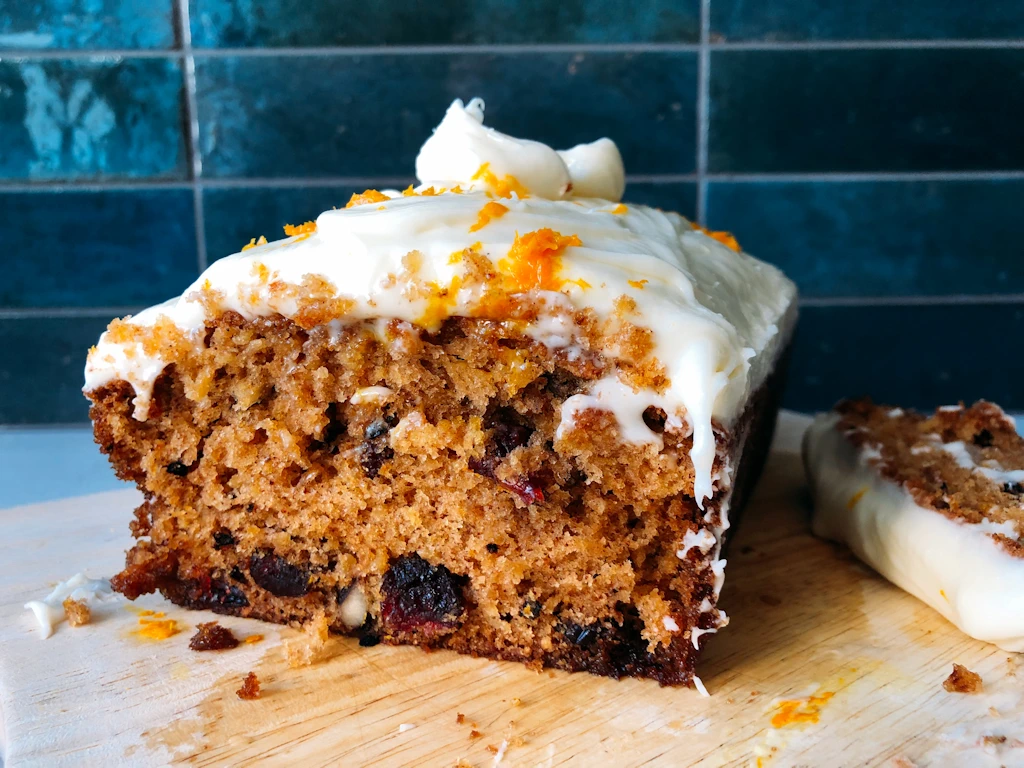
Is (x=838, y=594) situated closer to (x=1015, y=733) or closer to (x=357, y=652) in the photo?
(x=1015, y=733)

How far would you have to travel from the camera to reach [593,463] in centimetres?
162

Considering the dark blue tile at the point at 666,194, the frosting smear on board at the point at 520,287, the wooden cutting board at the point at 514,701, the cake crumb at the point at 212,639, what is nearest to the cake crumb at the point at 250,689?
the wooden cutting board at the point at 514,701

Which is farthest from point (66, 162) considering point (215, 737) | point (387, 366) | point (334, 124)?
point (215, 737)

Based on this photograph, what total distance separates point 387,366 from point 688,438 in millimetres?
606

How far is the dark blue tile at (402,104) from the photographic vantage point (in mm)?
3318

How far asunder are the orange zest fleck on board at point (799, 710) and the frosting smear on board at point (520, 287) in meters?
0.42

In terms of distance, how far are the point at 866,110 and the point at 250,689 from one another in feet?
10.3

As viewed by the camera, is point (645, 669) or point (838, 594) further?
point (838, 594)

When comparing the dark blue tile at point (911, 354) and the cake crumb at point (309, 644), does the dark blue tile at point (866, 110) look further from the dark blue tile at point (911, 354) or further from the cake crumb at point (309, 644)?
the cake crumb at point (309, 644)

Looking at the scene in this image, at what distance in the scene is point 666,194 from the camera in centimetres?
350

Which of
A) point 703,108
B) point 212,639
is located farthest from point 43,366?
point 703,108

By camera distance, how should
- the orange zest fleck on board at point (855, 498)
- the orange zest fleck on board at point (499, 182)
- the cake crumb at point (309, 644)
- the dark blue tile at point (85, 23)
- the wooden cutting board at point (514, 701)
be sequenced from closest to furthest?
the wooden cutting board at point (514, 701) → the cake crumb at point (309, 644) → the orange zest fleck on board at point (499, 182) → the orange zest fleck on board at point (855, 498) → the dark blue tile at point (85, 23)

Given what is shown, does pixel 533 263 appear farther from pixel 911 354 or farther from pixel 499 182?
pixel 911 354

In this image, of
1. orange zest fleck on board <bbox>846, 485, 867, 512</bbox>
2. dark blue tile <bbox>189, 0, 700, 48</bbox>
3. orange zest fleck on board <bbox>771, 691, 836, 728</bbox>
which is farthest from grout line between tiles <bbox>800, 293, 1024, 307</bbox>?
orange zest fleck on board <bbox>771, 691, 836, 728</bbox>
